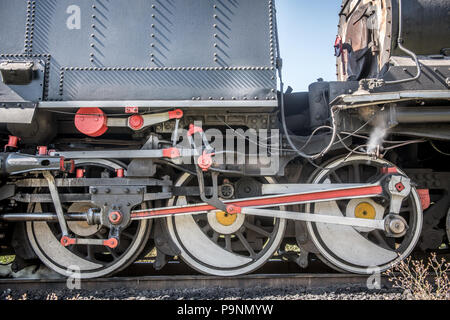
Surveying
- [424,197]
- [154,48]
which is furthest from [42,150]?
[424,197]

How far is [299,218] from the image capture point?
329 centimetres

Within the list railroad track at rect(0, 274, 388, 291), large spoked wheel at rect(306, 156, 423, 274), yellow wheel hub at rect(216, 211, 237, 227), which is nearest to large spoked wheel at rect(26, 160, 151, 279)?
railroad track at rect(0, 274, 388, 291)

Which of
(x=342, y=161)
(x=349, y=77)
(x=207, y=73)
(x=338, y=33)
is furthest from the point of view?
(x=338, y=33)

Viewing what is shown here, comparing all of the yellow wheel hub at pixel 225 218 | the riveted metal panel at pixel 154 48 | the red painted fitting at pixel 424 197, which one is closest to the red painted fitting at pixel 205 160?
the riveted metal panel at pixel 154 48

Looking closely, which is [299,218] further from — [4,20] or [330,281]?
[4,20]

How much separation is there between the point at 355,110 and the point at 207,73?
1620 mm

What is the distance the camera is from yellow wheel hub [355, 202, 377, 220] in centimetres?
357

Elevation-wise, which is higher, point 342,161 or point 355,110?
point 355,110

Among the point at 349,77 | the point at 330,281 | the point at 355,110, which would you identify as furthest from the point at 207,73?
the point at 330,281

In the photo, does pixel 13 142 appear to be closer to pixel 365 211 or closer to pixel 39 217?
pixel 39 217

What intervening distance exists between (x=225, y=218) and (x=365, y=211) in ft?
5.38

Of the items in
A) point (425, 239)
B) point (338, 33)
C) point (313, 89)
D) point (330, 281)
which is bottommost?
point (330, 281)

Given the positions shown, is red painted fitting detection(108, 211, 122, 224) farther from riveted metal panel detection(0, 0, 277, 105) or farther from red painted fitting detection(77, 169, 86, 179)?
riveted metal panel detection(0, 0, 277, 105)

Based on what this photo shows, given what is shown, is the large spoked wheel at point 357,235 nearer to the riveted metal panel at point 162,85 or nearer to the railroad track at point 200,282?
the railroad track at point 200,282
